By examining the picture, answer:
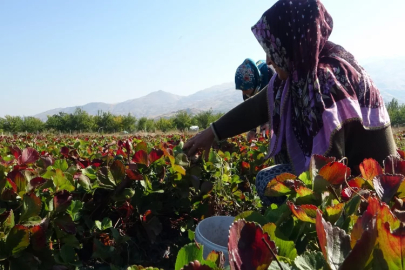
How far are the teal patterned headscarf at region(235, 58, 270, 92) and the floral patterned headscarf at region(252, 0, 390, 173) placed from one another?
1997 mm

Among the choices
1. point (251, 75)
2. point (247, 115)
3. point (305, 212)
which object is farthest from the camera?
point (251, 75)

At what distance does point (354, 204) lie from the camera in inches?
26.0

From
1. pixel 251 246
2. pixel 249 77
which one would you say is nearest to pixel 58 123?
pixel 249 77

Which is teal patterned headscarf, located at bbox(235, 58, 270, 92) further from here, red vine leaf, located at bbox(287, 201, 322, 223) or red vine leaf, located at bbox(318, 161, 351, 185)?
red vine leaf, located at bbox(287, 201, 322, 223)

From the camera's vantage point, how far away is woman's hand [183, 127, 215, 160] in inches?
75.5

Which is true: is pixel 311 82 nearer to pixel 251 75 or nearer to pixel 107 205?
pixel 107 205

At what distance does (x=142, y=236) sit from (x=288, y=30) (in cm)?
136

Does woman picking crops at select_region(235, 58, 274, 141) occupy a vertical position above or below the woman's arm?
above

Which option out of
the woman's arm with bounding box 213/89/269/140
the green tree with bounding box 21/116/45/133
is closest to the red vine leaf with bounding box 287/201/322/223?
the woman's arm with bounding box 213/89/269/140

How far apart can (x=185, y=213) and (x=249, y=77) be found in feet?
8.27

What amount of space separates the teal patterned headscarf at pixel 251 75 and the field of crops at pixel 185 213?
1654 millimetres

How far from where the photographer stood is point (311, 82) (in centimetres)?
162

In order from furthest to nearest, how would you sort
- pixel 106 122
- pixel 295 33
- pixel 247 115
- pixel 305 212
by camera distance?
pixel 106 122 → pixel 247 115 → pixel 295 33 → pixel 305 212

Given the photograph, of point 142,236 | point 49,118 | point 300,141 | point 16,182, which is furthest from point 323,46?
point 49,118
